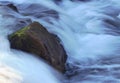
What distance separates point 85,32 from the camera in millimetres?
9023

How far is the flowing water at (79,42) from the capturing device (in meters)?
6.11

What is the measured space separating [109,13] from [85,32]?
68.3 inches

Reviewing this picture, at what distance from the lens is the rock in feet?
20.5

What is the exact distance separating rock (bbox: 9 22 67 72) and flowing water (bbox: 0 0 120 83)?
12 centimetres

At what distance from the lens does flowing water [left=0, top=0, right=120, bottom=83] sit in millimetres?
6113

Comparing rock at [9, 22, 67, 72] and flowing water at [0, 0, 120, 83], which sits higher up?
rock at [9, 22, 67, 72]

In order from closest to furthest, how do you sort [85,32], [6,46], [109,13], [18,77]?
[18,77], [6,46], [85,32], [109,13]

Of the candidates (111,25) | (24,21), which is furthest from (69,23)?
(24,21)

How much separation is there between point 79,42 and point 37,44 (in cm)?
212

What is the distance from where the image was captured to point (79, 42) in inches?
323

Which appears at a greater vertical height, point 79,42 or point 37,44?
point 37,44

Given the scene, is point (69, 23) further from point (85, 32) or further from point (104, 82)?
point (104, 82)

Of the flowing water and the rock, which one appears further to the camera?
the rock

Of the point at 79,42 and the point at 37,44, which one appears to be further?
the point at 79,42
